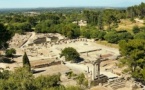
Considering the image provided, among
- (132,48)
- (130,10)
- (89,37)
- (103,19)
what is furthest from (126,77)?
(130,10)

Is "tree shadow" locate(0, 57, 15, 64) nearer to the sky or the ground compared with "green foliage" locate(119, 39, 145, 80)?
nearer to the ground

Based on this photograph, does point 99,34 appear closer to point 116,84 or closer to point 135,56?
point 135,56

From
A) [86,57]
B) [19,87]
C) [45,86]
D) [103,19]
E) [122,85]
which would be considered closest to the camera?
[19,87]

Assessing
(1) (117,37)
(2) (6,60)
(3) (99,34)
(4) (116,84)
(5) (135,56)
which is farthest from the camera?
(3) (99,34)

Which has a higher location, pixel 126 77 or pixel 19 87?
pixel 19 87

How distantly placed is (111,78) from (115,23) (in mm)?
48300

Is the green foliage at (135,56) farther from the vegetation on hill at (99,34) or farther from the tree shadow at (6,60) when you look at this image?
the tree shadow at (6,60)

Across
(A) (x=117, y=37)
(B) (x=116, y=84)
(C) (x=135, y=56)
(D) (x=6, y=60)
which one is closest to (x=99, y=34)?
(A) (x=117, y=37)

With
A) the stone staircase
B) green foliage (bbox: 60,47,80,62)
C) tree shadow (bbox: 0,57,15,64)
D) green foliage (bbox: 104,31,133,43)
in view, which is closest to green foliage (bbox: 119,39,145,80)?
the stone staircase

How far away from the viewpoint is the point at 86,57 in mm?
49438

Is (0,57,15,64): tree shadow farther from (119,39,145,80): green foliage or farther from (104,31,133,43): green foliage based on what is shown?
(104,31,133,43): green foliage

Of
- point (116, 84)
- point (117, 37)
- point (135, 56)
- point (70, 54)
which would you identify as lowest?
point (116, 84)

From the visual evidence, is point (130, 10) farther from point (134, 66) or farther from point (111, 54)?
point (134, 66)

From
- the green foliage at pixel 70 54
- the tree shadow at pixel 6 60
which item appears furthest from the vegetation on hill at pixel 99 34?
the tree shadow at pixel 6 60
